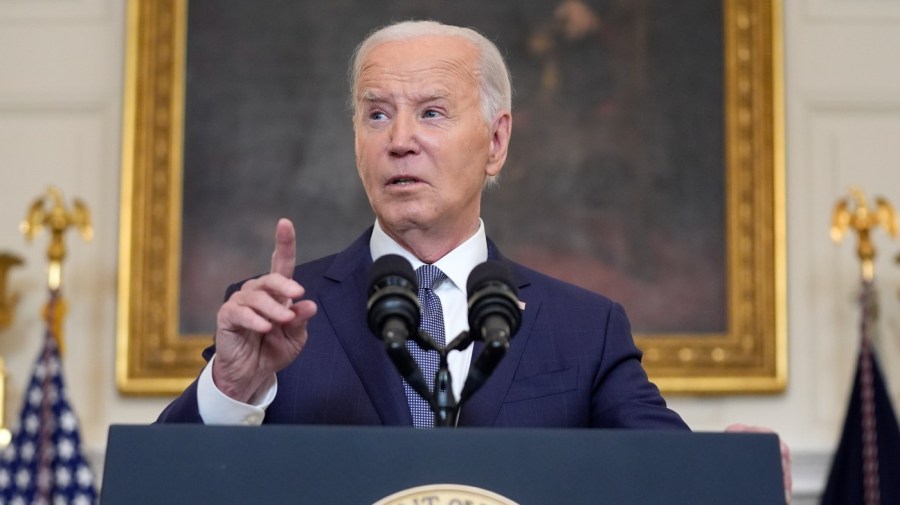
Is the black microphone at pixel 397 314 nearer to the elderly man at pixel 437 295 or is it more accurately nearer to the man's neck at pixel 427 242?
the elderly man at pixel 437 295

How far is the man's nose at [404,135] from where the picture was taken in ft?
9.79

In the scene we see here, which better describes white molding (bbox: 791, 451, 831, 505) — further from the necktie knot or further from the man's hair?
the necktie knot

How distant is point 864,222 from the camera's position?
6016mm

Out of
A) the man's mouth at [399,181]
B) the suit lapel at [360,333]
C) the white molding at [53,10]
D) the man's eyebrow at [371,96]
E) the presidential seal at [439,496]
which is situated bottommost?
the presidential seal at [439,496]

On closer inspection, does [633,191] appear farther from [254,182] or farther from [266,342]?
[266,342]

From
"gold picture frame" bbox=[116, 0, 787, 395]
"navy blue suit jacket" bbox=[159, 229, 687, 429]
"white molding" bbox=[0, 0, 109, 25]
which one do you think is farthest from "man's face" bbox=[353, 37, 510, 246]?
"white molding" bbox=[0, 0, 109, 25]

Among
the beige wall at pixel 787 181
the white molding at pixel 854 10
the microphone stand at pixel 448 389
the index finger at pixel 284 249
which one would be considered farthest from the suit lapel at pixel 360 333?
the white molding at pixel 854 10

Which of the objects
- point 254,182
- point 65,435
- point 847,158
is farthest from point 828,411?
point 65,435

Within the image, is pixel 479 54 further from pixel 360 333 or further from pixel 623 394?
pixel 623 394

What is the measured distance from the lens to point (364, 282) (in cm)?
308

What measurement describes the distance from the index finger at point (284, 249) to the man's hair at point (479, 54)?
3.38ft

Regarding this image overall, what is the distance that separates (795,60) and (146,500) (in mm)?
5596

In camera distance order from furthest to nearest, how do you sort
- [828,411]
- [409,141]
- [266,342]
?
[828,411], [409,141], [266,342]

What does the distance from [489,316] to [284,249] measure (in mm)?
441
